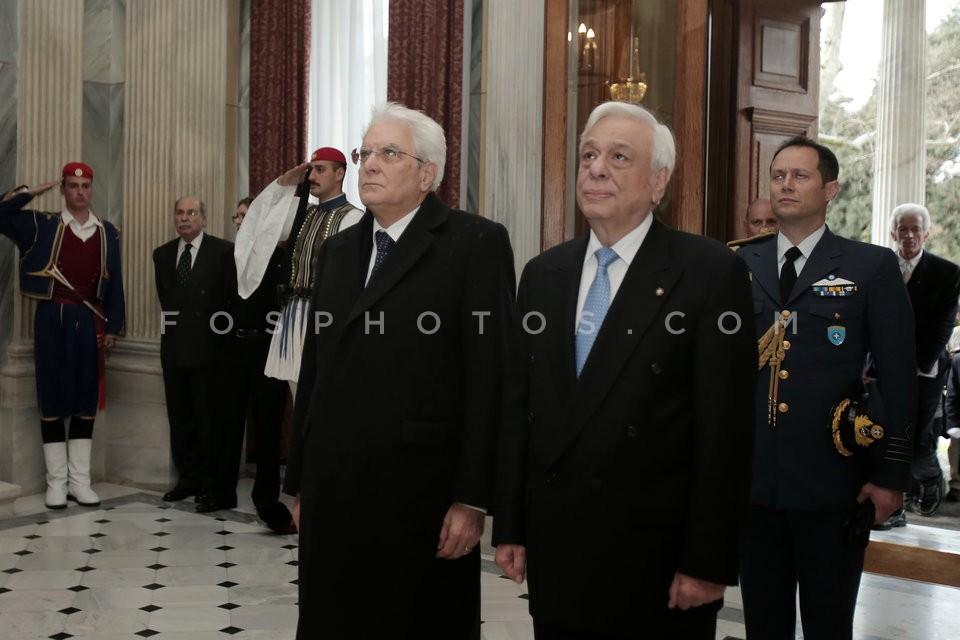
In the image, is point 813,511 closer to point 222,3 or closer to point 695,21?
point 695,21

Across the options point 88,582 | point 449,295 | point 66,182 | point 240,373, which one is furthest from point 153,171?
point 449,295

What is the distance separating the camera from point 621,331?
1917 mm

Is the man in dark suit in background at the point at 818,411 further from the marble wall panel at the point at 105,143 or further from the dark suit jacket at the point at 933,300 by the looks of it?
the marble wall panel at the point at 105,143

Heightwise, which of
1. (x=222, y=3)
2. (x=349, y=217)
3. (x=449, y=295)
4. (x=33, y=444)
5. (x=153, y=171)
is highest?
(x=222, y=3)

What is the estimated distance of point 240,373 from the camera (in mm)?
5691

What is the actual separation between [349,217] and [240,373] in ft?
4.58

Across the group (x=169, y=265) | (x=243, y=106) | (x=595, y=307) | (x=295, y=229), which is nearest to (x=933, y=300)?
(x=295, y=229)

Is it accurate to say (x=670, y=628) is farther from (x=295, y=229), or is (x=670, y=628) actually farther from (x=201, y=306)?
(x=201, y=306)

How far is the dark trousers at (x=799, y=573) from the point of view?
260cm

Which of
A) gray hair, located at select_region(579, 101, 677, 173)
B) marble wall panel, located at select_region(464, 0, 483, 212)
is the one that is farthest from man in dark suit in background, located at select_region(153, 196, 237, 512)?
gray hair, located at select_region(579, 101, 677, 173)

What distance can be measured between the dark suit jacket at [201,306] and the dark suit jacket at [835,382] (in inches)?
151

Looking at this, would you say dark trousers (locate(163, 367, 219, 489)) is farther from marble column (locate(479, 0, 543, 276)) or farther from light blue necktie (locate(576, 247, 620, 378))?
light blue necktie (locate(576, 247, 620, 378))

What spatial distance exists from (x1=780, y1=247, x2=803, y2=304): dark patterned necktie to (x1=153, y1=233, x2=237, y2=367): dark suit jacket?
374cm

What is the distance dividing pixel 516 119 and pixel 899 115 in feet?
6.49
